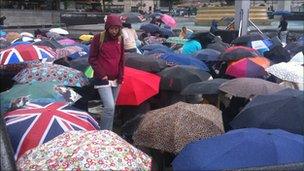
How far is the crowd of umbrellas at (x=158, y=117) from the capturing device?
3516 mm

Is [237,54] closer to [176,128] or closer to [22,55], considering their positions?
[22,55]

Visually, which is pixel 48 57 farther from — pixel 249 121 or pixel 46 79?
pixel 249 121

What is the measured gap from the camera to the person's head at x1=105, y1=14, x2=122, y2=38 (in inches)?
251

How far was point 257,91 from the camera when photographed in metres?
6.26

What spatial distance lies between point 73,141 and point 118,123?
13.3 ft

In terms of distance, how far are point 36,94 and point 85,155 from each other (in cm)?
243

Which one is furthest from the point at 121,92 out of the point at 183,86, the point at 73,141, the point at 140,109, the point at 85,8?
the point at 85,8

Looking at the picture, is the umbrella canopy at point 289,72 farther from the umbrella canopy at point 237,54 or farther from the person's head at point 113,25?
the person's head at point 113,25

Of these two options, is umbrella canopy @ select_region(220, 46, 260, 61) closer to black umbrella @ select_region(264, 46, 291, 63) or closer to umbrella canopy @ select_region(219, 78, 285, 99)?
black umbrella @ select_region(264, 46, 291, 63)

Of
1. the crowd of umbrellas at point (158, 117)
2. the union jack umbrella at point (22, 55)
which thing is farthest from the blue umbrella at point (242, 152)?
the union jack umbrella at point (22, 55)

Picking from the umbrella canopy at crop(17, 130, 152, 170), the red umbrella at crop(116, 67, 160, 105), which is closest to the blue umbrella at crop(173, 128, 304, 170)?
the umbrella canopy at crop(17, 130, 152, 170)

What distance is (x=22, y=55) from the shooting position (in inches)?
310

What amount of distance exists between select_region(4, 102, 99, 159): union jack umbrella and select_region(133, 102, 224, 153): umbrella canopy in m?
0.61

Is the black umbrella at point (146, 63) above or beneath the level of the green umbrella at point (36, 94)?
beneath
